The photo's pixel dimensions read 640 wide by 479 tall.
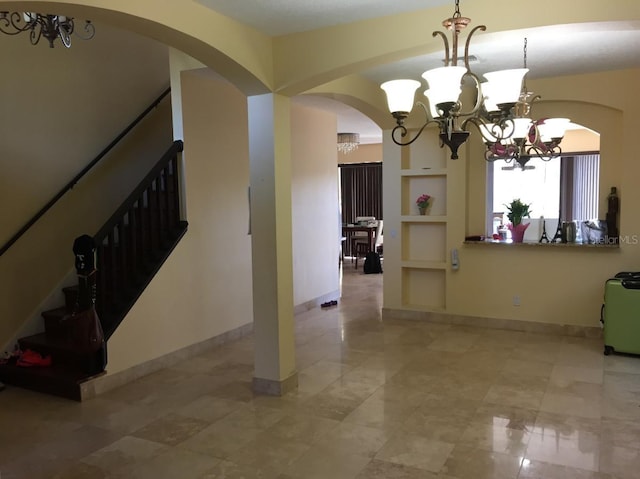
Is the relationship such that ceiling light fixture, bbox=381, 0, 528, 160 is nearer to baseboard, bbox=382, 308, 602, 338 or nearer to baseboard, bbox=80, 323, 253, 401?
baseboard, bbox=80, 323, 253, 401

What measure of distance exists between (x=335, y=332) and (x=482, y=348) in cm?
155

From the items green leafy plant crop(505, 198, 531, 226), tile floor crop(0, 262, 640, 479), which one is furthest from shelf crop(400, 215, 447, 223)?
tile floor crop(0, 262, 640, 479)

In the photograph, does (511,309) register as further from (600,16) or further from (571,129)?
(571,129)

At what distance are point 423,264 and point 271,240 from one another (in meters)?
2.89

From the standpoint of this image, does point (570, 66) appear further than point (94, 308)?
Yes

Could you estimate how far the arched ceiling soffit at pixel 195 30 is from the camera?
2.49 metres

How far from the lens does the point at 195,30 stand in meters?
A: 3.06

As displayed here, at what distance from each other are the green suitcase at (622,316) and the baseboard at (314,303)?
3.35 meters

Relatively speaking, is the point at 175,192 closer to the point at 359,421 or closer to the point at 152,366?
the point at 152,366

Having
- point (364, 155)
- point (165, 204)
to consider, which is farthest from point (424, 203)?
point (364, 155)

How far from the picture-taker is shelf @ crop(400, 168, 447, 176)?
607 cm

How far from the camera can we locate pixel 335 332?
225 inches

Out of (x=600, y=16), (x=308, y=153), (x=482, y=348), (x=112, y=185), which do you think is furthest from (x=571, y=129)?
(x=112, y=185)

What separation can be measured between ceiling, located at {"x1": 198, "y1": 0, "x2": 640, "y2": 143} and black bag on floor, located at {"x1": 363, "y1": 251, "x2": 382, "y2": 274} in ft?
13.9
